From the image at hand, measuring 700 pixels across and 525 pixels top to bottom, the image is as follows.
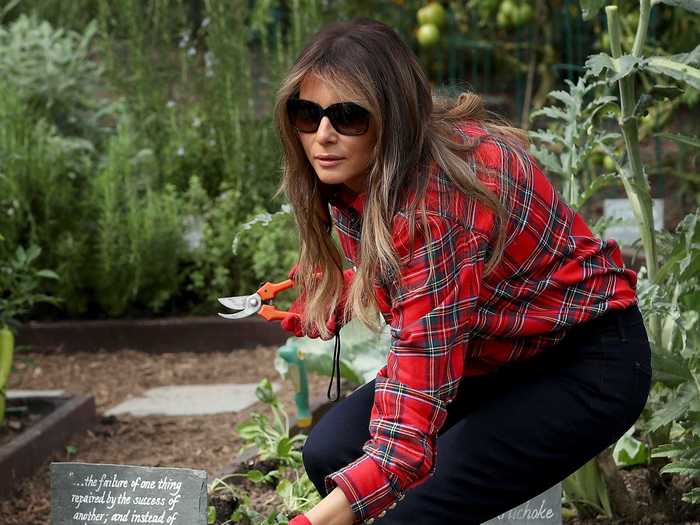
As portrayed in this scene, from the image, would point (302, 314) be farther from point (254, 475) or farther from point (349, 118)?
point (254, 475)

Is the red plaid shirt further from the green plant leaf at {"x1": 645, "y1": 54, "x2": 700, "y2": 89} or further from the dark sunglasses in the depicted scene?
the green plant leaf at {"x1": 645, "y1": 54, "x2": 700, "y2": 89}

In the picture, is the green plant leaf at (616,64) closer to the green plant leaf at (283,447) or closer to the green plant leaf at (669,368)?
the green plant leaf at (669,368)

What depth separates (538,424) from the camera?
7.11 feet

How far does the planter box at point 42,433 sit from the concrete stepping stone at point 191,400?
0.93ft

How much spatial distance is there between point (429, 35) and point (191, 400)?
289 cm

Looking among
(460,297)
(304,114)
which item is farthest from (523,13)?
(460,297)

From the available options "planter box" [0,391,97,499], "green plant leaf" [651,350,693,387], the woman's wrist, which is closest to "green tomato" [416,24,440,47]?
"planter box" [0,391,97,499]

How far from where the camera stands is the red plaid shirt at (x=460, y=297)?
6.13 ft

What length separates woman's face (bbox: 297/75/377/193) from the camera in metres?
2.02

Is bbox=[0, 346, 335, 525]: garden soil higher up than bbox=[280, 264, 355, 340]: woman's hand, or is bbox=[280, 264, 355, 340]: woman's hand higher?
bbox=[280, 264, 355, 340]: woman's hand

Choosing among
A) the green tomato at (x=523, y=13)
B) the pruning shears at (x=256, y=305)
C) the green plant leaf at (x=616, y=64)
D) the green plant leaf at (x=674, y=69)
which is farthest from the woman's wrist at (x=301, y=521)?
the green tomato at (x=523, y=13)

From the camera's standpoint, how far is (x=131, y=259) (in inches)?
215

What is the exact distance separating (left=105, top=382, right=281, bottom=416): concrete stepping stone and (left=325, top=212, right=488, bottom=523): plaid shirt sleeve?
2.77m

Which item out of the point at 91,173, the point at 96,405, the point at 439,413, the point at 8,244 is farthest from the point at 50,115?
the point at 439,413
